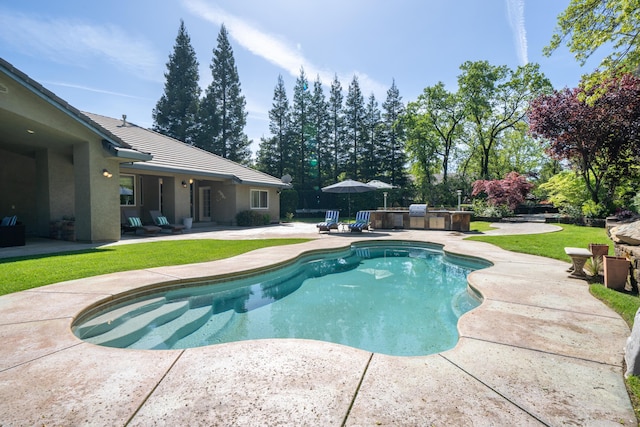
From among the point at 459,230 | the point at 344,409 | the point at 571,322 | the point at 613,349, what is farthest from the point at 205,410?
the point at 459,230

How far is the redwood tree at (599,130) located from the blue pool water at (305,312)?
36.6 ft

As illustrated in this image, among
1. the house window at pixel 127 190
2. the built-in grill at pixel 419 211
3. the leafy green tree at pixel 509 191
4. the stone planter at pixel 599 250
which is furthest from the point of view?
the leafy green tree at pixel 509 191

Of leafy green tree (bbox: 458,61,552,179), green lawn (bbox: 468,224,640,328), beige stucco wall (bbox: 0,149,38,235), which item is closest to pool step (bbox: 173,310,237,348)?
green lawn (bbox: 468,224,640,328)

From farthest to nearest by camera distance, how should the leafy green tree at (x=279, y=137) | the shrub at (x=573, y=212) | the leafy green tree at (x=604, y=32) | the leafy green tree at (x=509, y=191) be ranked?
1. the leafy green tree at (x=279, y=137)
2. the leafy green tree at (x=509, y=191)
3. the shrub at (x=573, y=212)
4. the leafy green tree at (x=604, y=32)

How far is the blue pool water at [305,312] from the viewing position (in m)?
4.05

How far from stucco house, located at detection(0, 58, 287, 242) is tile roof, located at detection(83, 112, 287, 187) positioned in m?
0.07

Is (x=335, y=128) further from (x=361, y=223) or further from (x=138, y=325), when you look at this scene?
(x=138, y=325)

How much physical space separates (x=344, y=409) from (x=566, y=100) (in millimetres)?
18417

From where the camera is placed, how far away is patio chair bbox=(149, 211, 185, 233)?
45.4 ft

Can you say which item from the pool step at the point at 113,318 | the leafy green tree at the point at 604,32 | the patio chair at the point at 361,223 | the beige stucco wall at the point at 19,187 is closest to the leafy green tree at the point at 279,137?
the patio chair at the point at 361,223

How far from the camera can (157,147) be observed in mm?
15508

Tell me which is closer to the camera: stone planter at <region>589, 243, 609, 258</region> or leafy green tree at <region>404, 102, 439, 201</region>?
stone planter at <region>589, 243, 609, 258</region>

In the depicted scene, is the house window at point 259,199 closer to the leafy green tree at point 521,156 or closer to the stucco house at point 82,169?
the stucco house at point 82,169

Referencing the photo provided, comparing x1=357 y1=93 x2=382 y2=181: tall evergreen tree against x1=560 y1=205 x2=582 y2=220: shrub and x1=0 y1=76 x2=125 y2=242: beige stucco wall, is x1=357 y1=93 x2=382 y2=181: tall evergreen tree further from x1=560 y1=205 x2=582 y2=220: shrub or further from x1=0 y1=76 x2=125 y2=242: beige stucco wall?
x1=0 y1=76 x2=125 y2=242: beige stucco wall
